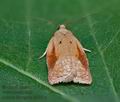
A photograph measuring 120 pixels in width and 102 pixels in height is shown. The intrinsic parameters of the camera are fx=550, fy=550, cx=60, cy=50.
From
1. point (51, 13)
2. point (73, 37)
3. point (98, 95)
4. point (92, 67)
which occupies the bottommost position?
point (98, 95)

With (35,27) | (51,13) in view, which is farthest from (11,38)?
(51,13)

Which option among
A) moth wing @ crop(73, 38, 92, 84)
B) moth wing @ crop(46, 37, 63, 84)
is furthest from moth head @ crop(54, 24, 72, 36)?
moth wing @ crop(73, 38, 92, 84)

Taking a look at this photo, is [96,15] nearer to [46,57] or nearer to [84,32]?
[84,32]

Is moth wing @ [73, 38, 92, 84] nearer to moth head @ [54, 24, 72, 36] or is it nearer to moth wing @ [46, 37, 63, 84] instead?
moth wing @ [46, 37, 63, 84]

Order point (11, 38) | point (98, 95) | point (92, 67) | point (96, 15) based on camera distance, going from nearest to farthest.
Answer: point (98, 95) → point (92, 67) → point (11, 38) → point (96, 15)

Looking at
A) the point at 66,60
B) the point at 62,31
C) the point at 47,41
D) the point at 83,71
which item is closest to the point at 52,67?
the point at 66,60

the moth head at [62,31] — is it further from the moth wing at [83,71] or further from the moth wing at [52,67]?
the moth wing at [83,71]

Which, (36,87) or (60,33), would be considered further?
(60,33)
